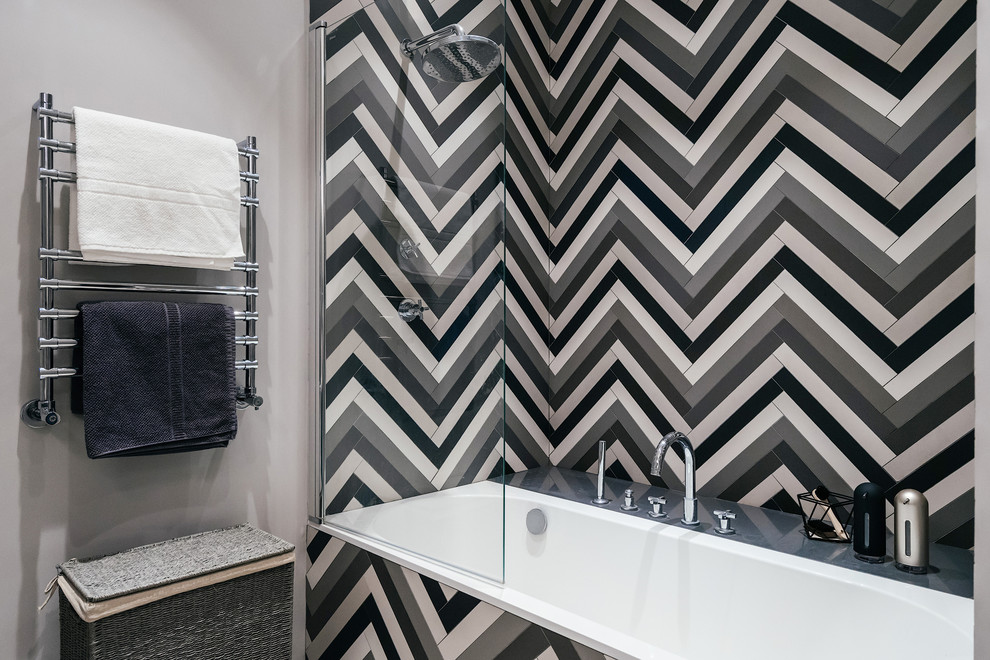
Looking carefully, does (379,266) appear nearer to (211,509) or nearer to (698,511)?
(211,509)

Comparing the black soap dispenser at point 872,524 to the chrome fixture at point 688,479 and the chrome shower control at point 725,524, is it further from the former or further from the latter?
the chrome fixture at point 688,479

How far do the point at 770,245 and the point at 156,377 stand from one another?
184 centimetres

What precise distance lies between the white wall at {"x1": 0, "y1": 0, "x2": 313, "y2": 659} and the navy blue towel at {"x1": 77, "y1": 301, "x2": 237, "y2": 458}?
142 mm

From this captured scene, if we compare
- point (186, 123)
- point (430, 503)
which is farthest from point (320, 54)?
point (430, 503)

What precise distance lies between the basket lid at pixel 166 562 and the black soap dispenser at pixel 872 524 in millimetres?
1480

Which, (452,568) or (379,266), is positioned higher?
(379,266)

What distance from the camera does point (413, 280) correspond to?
1.68 m

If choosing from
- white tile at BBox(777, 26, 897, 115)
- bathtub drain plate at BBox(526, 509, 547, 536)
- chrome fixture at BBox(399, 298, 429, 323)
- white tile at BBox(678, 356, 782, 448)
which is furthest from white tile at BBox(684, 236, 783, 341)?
chrome fixture at BBox(399, 298, 429, 323)

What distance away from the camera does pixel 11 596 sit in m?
1.42

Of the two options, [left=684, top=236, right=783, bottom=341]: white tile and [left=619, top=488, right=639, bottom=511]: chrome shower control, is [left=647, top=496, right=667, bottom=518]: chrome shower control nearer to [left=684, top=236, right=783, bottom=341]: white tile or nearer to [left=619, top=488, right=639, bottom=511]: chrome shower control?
[left=619, top=488, right=639, bottom=511]: chrome shower control

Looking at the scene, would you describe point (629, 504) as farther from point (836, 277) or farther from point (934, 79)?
point (934, 79)

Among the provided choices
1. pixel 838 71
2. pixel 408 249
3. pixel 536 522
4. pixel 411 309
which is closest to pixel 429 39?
pixel 408 249

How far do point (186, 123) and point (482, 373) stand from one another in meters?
1.10

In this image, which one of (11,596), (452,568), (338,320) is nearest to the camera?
(11,596)
